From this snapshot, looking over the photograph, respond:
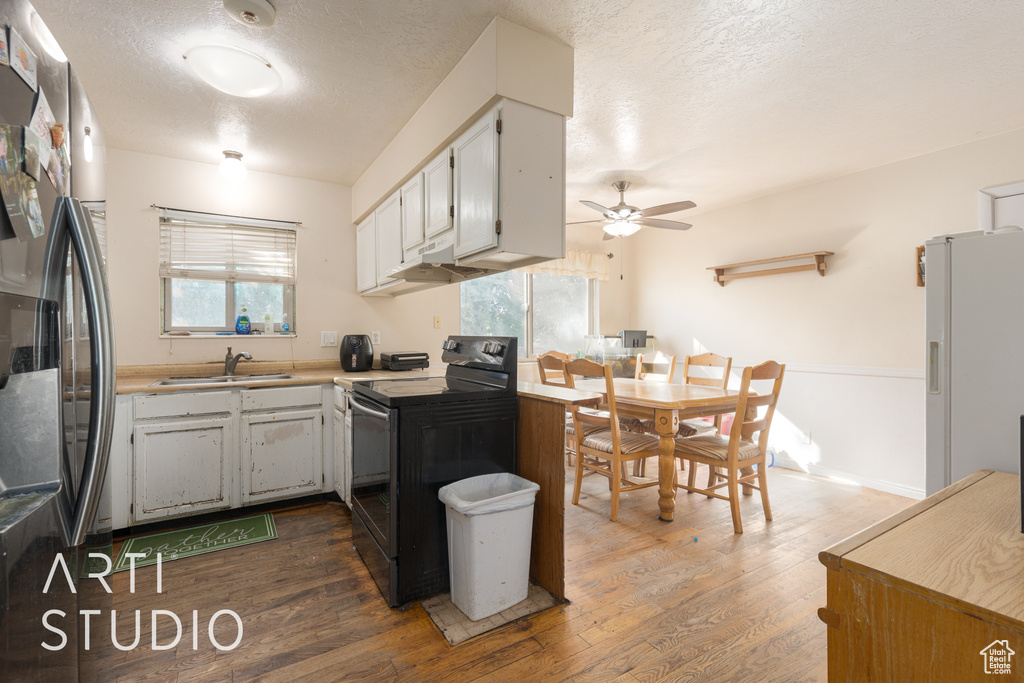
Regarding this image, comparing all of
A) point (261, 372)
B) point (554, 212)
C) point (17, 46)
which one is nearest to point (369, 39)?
point (554, 212)

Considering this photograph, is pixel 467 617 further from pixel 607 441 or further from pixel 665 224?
pixel 665 224

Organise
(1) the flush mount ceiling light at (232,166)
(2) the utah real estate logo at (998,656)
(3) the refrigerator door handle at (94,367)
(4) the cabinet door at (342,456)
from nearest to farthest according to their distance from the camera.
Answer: (2) the utah real estate logo at (998,656) → (3) the refrigerator door handle at (94,367) → (4) the cabinet door at (342,456) → (1) the flush mount ceiling light at (232,166)

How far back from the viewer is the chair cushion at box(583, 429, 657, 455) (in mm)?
2828

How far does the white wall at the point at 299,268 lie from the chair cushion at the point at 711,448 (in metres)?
2.19

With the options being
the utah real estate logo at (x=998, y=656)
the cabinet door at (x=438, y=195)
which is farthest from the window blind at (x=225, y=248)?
the utah real estate logo at (x=998, y=656)

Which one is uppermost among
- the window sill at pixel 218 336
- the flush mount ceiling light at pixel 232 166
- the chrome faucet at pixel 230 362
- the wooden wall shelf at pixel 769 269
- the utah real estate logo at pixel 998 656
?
the flush mount ceiling light at pixel 232 166

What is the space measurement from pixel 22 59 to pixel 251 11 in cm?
128

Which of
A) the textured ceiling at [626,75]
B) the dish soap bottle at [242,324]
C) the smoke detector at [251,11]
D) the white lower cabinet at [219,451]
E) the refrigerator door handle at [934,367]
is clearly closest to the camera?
the refrigerator door handle at [934,367]

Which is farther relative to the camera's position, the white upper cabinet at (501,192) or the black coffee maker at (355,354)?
the black coffee maker at (355,354)

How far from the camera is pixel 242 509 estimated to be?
9.45ft

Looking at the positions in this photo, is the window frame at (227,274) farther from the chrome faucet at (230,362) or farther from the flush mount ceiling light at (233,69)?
the flush mount ceiling light at (233,69)

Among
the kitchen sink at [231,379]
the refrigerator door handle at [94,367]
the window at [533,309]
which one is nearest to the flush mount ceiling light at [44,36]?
the refrigerator door handle at [94,367]

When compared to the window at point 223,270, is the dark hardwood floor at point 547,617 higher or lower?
lower

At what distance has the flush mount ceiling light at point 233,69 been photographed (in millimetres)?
1985
